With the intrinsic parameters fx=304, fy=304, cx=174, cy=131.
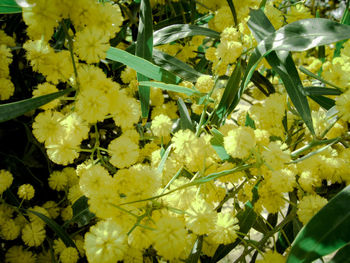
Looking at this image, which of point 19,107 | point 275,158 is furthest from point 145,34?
point 275,158

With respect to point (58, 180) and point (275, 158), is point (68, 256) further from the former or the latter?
point (275, 158)

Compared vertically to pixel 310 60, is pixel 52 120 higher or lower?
higher

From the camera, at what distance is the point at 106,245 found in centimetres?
62

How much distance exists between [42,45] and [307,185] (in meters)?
0.73

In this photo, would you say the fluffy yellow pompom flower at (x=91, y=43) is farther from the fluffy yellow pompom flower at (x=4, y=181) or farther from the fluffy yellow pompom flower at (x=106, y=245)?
the fluffy yellow pompom flower at (x=4, y=181)

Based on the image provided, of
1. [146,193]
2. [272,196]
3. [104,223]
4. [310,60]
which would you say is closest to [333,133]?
[272,196]

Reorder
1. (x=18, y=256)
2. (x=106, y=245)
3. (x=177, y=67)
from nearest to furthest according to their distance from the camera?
1. (x=106, y=245)
2. (x=177, y=67)
3. (x=18, y=256)

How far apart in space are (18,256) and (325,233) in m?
1.16

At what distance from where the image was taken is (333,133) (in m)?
0.99

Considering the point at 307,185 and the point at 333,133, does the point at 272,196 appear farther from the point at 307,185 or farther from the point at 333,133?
the point at 333,133

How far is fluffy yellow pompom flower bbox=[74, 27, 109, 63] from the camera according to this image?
643mm

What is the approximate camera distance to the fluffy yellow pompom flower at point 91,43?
64 cm

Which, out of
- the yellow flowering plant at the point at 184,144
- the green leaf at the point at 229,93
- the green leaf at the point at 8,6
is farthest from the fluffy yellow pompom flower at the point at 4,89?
the green leaf at the point at 229,93

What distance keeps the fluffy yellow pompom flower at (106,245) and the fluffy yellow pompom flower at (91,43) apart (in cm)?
37
